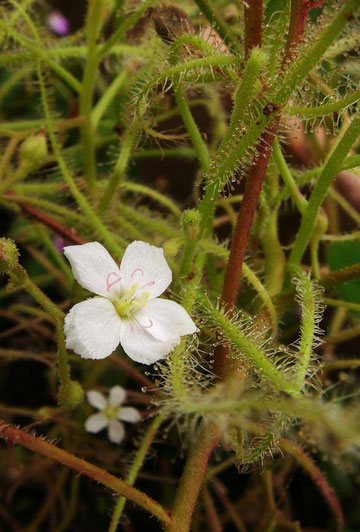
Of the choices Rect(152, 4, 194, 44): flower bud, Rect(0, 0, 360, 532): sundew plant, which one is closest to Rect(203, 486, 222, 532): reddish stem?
Rect(0, 0, 360, 532): sundew plant

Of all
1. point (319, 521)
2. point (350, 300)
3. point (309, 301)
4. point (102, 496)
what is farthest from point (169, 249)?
point (319, 521)

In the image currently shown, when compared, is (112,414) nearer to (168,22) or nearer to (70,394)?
(70,394)

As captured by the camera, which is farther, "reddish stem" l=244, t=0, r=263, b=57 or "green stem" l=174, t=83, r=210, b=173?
"green stem" l=174, t=83, r=210, b=173

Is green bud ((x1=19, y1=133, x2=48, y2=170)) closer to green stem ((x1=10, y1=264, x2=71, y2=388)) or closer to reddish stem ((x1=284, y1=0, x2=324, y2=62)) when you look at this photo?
green stem ((x1=10, y1=264, x2=71, y2=388))

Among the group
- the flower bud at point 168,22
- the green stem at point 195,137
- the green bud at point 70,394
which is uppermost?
the flower bud at point 168,22

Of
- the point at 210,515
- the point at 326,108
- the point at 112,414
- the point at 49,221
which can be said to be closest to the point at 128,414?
the point at 112,414

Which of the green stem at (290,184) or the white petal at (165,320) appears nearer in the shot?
the white petal at (165,320)

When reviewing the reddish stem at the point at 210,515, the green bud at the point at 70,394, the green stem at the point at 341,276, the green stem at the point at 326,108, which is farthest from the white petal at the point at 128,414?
the green stem at the point at 326,108

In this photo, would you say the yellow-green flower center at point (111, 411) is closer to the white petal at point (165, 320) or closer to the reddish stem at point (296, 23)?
the white petal at point (165, 320)
